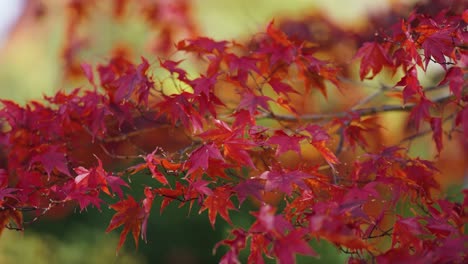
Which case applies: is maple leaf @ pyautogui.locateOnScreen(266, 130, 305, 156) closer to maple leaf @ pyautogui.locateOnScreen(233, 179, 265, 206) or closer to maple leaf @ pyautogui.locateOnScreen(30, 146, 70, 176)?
maple leaf @ pyautogui.locateOnScreen(233, 179, 265, 206)

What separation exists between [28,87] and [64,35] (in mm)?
611

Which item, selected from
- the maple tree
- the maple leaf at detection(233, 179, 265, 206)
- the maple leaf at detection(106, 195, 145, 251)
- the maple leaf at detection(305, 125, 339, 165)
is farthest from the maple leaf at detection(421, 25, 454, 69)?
the maple leaf at detection(106, 195, 145, 251)

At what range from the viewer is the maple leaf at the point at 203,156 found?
1445 mm

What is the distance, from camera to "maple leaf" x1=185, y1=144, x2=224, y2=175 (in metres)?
1.45

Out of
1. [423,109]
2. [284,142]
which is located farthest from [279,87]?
[423,109]

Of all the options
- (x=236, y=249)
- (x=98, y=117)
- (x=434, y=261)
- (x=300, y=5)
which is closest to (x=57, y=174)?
(x=98, y=117)

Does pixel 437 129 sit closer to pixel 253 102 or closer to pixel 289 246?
pixel 253 102

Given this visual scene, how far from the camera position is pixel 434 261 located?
1.22 meters

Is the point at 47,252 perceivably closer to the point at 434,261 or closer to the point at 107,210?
the point at 107,210

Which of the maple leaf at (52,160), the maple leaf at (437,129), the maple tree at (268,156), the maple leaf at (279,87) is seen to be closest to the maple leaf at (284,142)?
the maple tree at (268,156)

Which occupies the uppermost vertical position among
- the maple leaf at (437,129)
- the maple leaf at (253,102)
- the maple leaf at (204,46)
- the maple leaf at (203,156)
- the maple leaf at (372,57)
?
the maple leaf at (204,46)

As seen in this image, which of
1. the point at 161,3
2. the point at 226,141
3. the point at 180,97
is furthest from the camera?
the point at 161,3

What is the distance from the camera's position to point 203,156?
1.46 m

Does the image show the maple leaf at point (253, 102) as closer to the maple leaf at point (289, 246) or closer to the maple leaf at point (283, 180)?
the maple leaf at point (283, 180)
